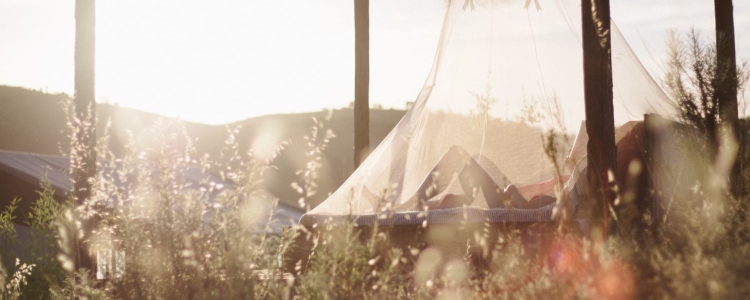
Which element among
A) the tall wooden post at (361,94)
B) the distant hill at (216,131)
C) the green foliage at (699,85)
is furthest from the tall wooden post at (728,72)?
the distant hill at (216,131)

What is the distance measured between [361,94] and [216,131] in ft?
40.6

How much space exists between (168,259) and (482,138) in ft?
12.6

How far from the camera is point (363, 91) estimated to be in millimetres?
6547

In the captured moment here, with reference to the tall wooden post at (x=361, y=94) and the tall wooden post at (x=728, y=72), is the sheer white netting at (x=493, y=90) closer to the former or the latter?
the tall wooden post at (x=728, y=72)

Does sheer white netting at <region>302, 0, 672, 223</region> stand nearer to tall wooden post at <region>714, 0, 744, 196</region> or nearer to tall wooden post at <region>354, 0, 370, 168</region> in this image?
tall wooden post at <region>714, 0, 744, 196</region>

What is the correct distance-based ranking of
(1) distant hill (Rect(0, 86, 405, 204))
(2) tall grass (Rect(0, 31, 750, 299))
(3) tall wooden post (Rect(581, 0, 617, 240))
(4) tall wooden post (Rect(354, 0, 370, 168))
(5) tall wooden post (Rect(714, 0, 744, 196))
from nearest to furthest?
1. (2) tall grass (Rect(0, 31, 750, 299))
2. (3) tall wooden post (Rect(581, 0, 617, 240))
3. (5) tall wooden post (Rect(714, 0, 744, 196))
4. (4) tall wooden post (Rect(354, 0, 370, 168))
5. (1) distant hill (Rect(0, 86, 405, 204))

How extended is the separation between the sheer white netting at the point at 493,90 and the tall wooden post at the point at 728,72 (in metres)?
0.44

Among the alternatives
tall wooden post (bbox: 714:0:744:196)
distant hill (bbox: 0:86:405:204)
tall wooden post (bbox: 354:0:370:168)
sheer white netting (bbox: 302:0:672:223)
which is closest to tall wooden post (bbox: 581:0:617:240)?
tall wooden post (bbox: 714:0:744:196)

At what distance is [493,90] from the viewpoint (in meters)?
5.90

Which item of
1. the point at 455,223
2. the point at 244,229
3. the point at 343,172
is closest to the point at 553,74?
the point at 455,223

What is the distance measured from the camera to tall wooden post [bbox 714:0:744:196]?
5.23 meters

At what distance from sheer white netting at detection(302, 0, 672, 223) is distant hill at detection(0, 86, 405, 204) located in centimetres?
730

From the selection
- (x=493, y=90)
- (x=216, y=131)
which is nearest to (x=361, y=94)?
(x=493, y=90)

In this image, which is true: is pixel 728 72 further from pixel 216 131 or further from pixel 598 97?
pixel 216 131
